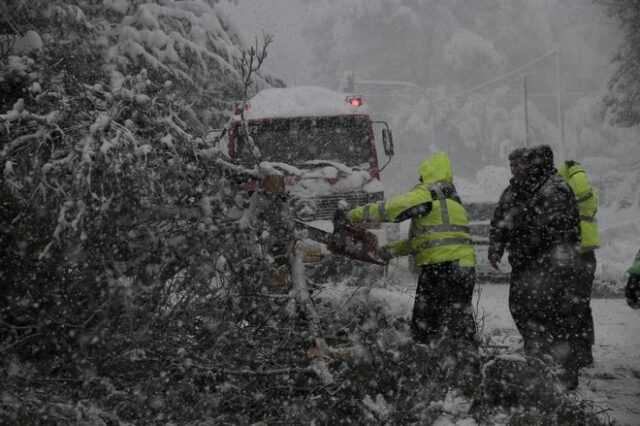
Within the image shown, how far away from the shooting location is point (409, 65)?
113 ft

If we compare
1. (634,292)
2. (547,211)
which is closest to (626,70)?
(547,211)

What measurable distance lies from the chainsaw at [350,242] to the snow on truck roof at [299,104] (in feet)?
12.4

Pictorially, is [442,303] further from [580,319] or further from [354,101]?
Answer: [354,101]

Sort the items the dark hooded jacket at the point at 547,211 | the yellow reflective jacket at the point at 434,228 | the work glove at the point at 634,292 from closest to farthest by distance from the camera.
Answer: the work glove at the point at 634,292 → the yellow reflective jacket at the point at 434,228 → the dark hooded jacket at the point at 547,211

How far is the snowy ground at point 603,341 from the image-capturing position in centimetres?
372

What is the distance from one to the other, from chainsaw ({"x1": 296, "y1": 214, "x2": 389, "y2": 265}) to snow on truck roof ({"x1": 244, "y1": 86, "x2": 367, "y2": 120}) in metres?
3.78

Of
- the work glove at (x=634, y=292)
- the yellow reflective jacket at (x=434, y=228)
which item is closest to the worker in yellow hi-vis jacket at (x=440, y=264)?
the yellow reflective jacket at (x=434, y=228)

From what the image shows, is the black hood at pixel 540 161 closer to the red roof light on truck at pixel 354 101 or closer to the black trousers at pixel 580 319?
the black trousers at pixel 580 319

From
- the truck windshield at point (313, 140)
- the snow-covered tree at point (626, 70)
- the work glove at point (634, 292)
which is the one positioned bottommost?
the work glove at point (634, 292)

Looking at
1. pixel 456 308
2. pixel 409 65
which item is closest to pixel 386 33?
pixel 409 65

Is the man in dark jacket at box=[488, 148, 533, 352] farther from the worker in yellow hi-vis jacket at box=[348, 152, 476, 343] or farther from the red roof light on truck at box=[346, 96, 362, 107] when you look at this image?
the red roof light on truck at box=[346, 96, 362, 107]

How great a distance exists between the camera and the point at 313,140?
7438mm

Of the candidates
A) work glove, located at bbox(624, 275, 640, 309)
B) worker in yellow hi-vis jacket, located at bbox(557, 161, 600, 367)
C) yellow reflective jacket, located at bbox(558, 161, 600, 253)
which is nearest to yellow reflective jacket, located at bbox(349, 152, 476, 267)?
worker in yellow hi-vis jacket, located at bbox(557, 161, 600, 367)

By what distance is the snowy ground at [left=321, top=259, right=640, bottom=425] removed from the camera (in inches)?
146
